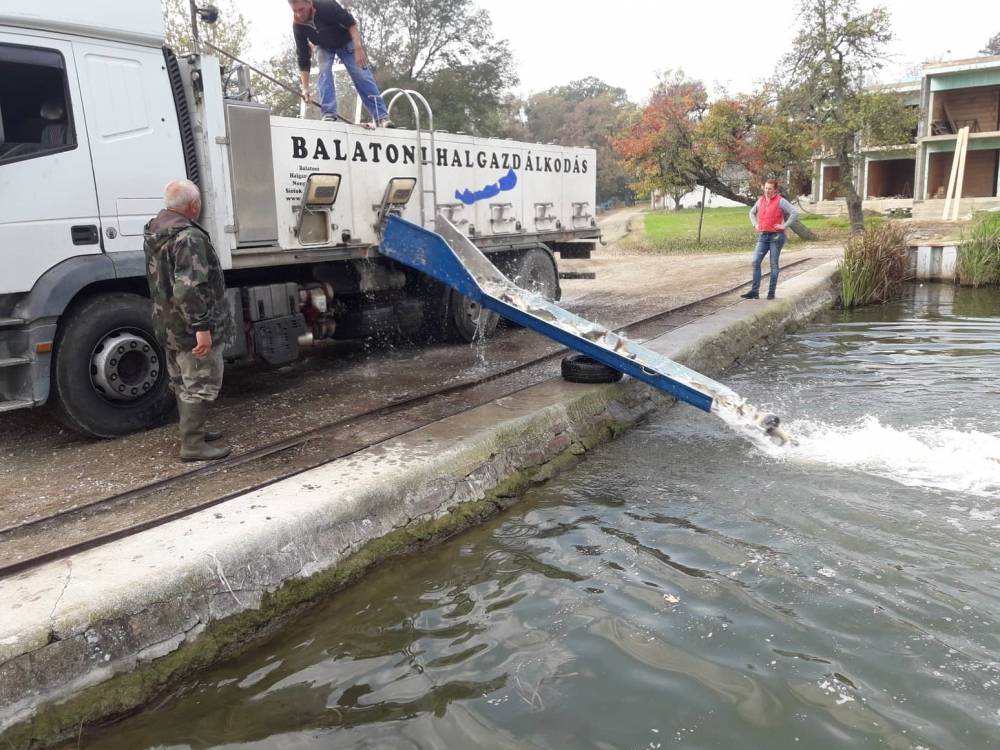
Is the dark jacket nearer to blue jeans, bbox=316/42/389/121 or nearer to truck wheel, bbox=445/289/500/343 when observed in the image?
blue jeans, bbox=316/42/389/121

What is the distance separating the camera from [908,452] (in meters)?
5.69

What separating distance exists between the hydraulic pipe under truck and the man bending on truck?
4.23ft

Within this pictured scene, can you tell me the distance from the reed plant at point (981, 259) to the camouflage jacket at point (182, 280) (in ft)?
47.7

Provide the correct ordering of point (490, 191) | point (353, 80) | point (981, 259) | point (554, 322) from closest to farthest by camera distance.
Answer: point (554, 322), point (353, 80), point (490, 191), point (981, 259)

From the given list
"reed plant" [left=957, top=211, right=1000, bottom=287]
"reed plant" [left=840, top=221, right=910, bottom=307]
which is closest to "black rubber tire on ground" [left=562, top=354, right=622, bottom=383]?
"reed plant" [left=840, top=221, right=910, bottom=307]

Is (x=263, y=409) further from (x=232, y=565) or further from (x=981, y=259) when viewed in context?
(x=981, y=259)

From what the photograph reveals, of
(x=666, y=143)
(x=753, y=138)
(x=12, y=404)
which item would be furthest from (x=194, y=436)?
(x=753, y=138)

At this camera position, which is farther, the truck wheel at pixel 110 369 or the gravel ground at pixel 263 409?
the truck wheel at pixel 110 369

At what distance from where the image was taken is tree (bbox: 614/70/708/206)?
22109 mm

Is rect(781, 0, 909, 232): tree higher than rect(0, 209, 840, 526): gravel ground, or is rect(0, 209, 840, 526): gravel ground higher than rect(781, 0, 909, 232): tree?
rect(781, 0, 909, 232): tree

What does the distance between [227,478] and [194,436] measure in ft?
1.62

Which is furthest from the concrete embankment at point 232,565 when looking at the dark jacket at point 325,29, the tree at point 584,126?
the tree at point 584,126

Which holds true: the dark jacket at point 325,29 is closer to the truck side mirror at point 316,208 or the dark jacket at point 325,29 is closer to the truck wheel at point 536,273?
the truck side mirror at point 316,208

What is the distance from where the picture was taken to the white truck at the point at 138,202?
5117mm
